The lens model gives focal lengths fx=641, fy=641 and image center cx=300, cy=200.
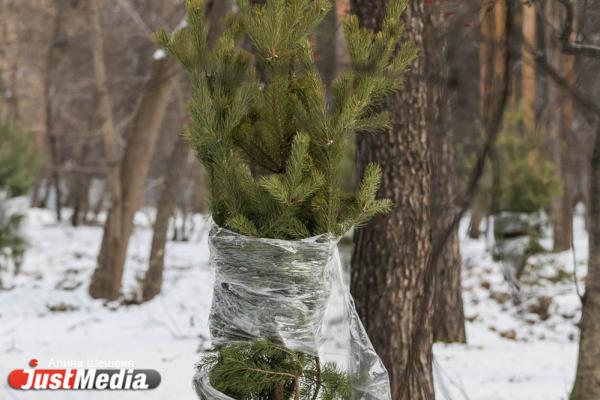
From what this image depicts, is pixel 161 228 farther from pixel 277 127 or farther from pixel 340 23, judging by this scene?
pixel 277 127

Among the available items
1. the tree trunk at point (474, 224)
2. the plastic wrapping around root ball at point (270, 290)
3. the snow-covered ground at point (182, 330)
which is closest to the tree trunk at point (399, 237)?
the tree trunk at point (474, 224)

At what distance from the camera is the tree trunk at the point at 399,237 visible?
3412mm

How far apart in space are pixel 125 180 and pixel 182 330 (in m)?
2.40

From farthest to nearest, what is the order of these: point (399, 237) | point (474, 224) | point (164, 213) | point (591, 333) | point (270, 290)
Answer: point (164, 213)
point (474, 224)
point (591, 333)
point (399, 237)
point (270, 290)

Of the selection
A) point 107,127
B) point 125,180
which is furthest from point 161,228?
point 107,127

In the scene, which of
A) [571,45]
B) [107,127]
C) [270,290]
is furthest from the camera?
[107,127]

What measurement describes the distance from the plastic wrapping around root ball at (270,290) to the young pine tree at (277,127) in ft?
0.15

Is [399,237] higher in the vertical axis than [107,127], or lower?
lower

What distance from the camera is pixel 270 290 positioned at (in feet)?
7.54

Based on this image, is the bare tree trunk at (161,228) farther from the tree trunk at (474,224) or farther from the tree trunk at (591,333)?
the tree trunk at (591,333)

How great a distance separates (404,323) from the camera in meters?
3.43

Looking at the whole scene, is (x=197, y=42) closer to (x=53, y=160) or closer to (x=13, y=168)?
(x=13, y=168)

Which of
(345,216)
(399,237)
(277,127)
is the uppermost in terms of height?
(277,127)

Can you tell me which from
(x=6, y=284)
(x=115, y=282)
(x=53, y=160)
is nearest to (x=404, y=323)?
(x=115, y=282)
